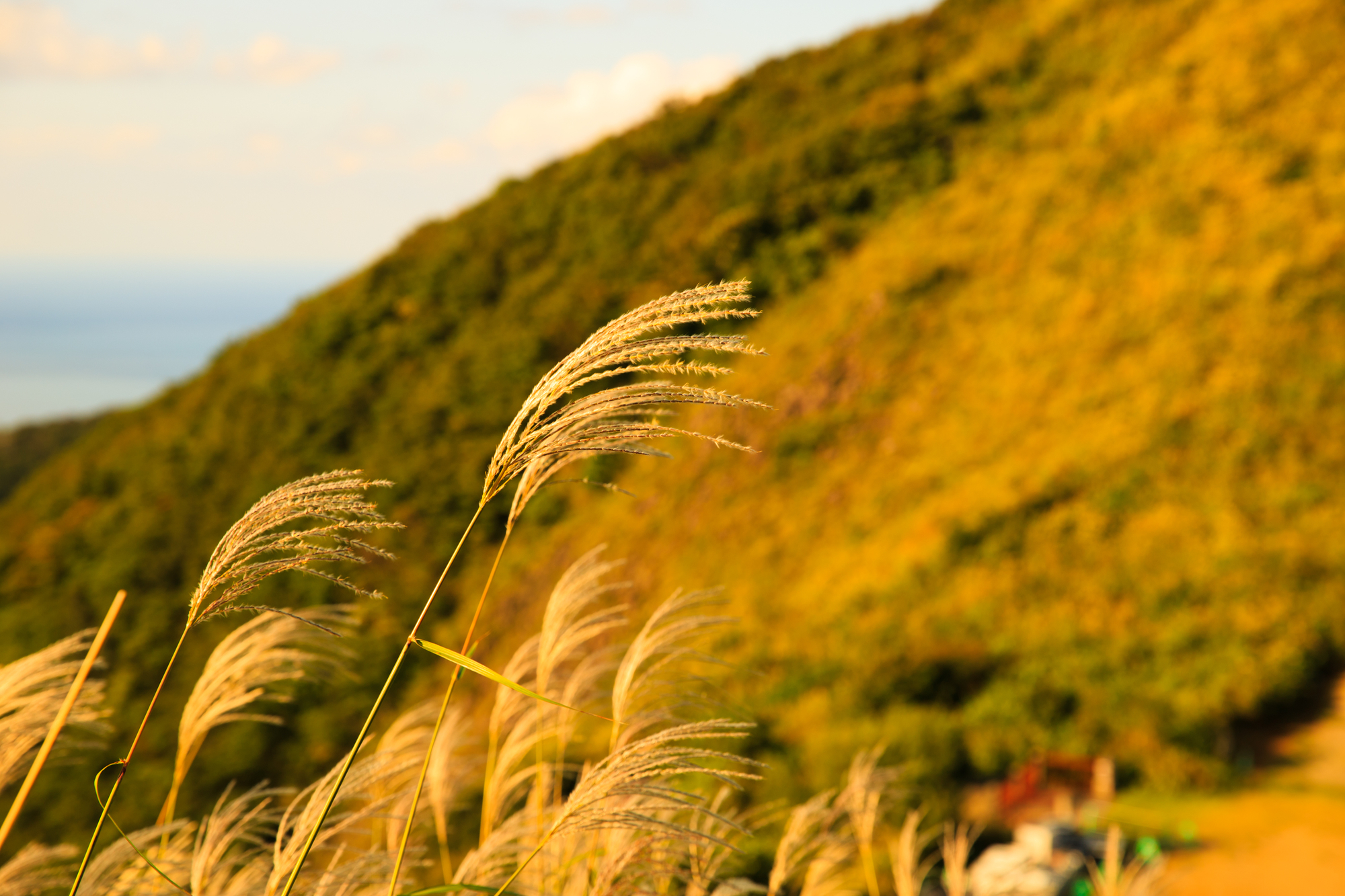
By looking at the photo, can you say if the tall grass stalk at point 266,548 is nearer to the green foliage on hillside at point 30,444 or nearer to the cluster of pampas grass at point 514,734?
the cluster of pampas grass at point 514,734

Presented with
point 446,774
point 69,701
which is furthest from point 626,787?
point 446,774

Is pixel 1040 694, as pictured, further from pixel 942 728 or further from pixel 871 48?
pixel 871 48

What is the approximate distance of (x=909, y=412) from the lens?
14.4 meters

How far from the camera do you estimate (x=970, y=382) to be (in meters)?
14.2

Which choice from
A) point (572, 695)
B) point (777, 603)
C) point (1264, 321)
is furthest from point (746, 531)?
point (572, 695)

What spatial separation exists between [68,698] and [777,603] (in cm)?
1095

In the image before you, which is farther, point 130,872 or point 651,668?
point 651,668

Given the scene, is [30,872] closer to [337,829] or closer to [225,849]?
[225,849]

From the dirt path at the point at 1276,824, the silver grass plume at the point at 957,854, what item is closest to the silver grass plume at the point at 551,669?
the silver grass plume at the point at 957,854

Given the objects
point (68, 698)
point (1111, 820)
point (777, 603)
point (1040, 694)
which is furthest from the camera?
point (777, 603)

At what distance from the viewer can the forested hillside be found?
863 cm

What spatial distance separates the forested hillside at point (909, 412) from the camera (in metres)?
8.63

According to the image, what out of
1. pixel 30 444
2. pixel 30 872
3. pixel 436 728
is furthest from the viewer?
pixel 30 444

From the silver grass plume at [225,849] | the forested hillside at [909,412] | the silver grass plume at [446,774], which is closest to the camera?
the silver grass plume at [225,849]
